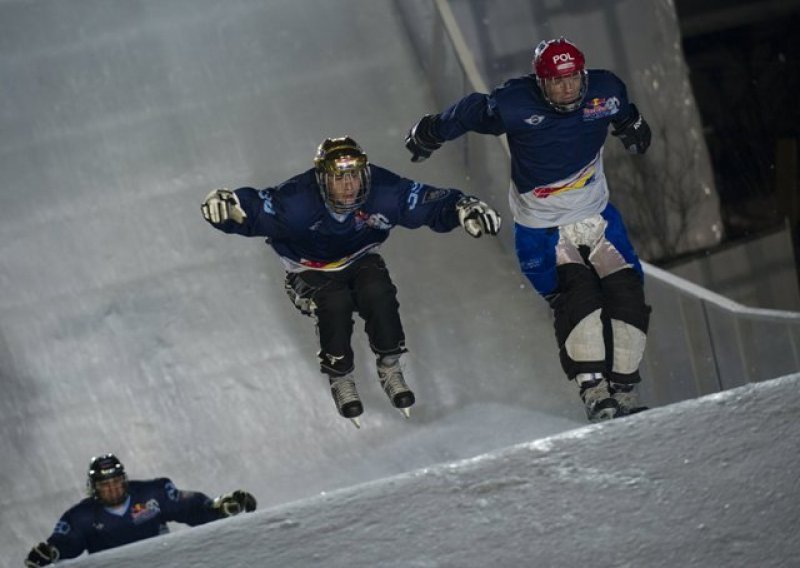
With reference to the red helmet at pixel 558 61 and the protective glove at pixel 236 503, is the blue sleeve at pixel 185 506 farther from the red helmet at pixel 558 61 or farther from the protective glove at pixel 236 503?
the red helmet at pixel 558 61

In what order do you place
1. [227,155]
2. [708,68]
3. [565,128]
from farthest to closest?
[708,68] < [227,155] < [565,128]

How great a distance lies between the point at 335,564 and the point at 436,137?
342cm

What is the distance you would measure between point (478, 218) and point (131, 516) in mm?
2340

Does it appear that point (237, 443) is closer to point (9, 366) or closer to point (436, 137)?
point (9, 366)

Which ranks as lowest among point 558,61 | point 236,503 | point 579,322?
point 236,503

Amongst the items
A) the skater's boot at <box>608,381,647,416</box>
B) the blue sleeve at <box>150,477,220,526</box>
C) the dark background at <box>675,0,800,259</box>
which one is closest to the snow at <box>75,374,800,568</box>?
the skater's boot at <box>608,381,647,416</box>

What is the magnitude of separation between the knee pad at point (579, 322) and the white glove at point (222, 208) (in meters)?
1.33

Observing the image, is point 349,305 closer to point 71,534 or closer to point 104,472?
point 104,472

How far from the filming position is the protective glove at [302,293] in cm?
686

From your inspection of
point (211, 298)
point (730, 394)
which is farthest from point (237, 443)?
point (730, 394)

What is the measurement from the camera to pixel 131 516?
7.52 meters

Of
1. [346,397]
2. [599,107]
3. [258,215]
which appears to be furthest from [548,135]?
[346,397]

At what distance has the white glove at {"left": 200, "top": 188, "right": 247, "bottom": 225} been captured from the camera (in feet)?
21.1

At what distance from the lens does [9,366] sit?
10.3 meters
